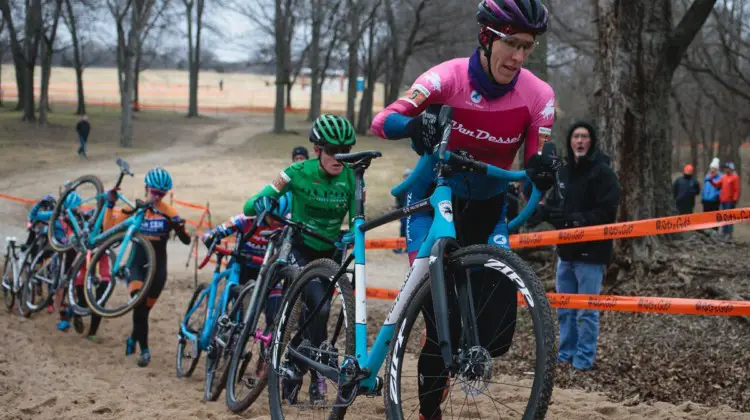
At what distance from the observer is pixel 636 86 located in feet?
34.0

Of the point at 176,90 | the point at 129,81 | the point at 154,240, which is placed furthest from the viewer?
the point at 176,90

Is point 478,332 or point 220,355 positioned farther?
point 220,355

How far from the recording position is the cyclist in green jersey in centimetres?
646

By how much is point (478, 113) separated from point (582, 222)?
3706 millimetres

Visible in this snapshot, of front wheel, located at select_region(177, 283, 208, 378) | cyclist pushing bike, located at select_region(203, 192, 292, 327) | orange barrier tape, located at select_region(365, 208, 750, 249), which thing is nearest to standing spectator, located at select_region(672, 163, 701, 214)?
orange barrier tape, located at select_region(365, 208, 750, 249)

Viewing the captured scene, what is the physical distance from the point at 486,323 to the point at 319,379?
143 centimetres

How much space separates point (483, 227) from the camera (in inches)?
186

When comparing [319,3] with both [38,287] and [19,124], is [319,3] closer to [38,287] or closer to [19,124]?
[19,124]

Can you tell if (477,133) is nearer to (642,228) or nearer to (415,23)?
(642,228)

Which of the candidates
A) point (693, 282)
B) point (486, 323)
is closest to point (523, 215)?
point (486, 323)

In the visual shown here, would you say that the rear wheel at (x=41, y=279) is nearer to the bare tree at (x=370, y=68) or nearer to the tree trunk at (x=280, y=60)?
the tree trunk at (x=280, y=60)

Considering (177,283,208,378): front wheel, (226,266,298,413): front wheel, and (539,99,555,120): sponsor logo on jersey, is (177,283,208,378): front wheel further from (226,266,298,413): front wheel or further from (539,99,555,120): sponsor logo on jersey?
(539,99,555,120): sponsor logo on jersey

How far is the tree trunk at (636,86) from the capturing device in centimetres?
1021

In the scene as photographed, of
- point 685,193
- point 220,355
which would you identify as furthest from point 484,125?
point 685,193
